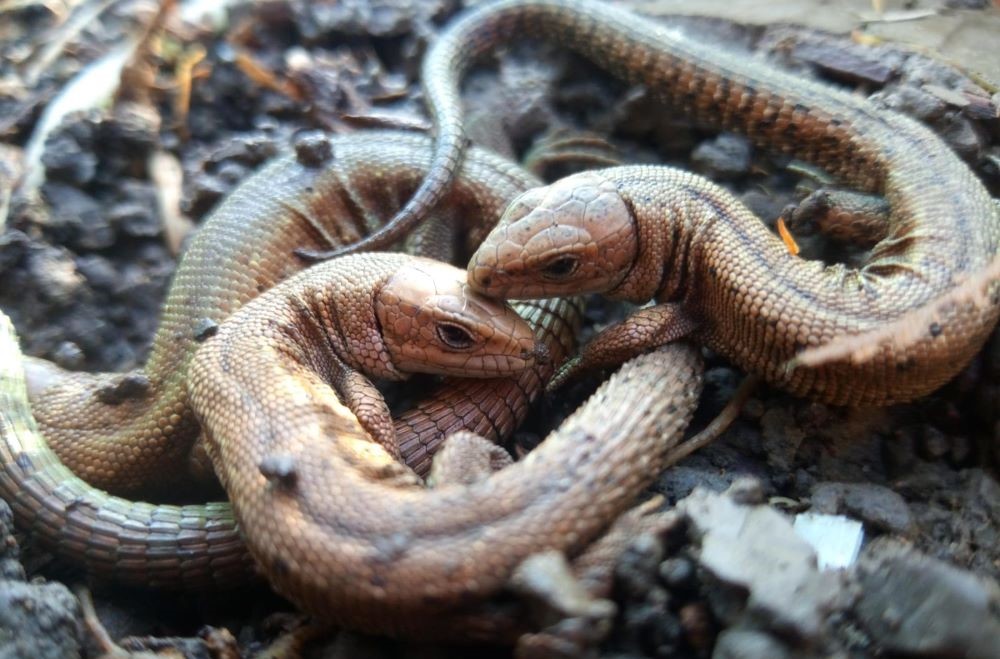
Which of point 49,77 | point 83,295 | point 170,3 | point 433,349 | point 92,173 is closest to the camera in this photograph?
point 433,349

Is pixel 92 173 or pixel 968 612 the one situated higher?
pixel 968 612

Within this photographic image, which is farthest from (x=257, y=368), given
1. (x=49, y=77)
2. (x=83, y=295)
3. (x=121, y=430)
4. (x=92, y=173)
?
(x=49, y=77)

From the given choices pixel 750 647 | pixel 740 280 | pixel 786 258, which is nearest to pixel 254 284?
pixel 740 280

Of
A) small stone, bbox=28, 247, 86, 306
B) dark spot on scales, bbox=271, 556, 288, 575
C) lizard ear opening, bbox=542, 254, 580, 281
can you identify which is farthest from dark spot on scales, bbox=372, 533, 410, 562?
small stone, bbox=28, 247, 86, 306

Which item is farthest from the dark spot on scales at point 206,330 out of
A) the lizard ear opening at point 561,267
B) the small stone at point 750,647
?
the small stone at point 750,647

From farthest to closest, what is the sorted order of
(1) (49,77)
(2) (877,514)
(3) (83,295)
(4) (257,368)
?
1. (1) (49,77)
2. (3) (83,295)
3. (4) (257,368)
4. (2) (877,514)

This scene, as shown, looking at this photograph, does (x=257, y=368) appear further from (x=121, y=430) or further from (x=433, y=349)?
(x=121, y=430)
